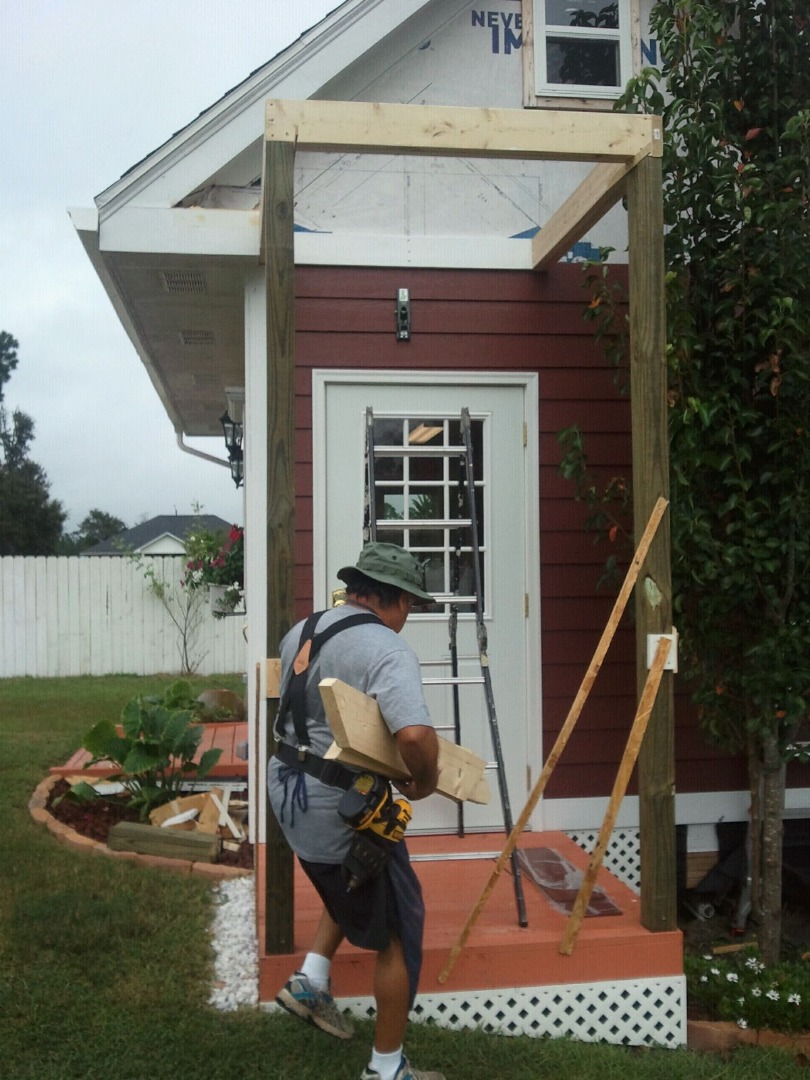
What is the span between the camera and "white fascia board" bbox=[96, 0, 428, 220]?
535cm

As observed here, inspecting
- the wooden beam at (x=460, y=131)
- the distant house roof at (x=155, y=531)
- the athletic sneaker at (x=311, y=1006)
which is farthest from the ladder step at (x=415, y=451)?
the distant house roof at (x=155, y=531)

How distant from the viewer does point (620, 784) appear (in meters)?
3.96

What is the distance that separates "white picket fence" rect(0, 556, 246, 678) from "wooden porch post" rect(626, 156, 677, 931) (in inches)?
445

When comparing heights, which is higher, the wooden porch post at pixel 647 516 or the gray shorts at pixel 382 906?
the wooden porch post at pixel 647 516

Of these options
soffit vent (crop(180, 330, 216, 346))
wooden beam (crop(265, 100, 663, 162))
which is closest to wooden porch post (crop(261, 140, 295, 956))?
wooden beam (crop(265, 100, 663, 162))

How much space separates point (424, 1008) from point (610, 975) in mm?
720

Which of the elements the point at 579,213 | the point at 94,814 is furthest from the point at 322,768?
the point at 94,814

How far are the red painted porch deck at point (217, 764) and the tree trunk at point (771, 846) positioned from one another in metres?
2.85

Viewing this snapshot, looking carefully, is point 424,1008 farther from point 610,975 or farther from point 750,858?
point 750,858

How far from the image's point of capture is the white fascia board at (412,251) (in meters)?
5.59

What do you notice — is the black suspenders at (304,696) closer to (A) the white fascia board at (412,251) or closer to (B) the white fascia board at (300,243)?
(B) the white fascia board at (300,243)

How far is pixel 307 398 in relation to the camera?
5.55 m

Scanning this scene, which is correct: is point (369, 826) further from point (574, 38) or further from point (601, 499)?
point (574, 38)

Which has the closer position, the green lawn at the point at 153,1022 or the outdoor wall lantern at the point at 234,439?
the green lawn at the point at 153,1022
